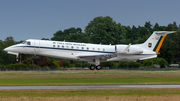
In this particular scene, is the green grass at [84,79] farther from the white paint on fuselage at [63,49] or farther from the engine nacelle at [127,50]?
the engine nacelle at [127,50]

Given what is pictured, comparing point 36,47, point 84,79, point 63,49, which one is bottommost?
point 84,79

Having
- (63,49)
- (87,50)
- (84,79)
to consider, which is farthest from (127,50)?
(84,79)

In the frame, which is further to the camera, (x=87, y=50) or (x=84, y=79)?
(x=87, y=50)

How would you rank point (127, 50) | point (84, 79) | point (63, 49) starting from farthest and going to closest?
1. point (127, 50)
2. point (63, 49)
3. point (84, 79)

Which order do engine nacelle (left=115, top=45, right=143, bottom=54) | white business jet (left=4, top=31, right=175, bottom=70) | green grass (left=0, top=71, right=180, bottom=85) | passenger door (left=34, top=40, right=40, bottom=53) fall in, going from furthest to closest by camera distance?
1. engine nacelle (left=115, top=45, right=143, bottom=54)
2. white business jet (left=4, top=31, right=175, bottom=70)
3. passenger door (left=34, top=40, right=40, bottom=53)
4. green grass (left=0, top=71, right=180, bottom=85)

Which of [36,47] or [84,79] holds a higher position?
[36,47]

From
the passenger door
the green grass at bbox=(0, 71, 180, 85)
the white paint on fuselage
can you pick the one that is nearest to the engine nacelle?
the white paint on fuselage

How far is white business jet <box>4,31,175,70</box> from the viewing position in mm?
34875

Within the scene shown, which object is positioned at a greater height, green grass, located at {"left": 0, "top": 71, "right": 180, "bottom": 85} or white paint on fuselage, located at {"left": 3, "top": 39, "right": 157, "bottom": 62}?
white paint on fuselage, located at {"left": 3, "top": 39, "right": 157, "bottom": 62}

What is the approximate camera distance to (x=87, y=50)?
37.1 metres

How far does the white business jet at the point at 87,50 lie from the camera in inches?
1373

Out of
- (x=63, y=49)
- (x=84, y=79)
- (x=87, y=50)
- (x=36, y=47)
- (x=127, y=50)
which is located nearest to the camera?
(x=84, y=79)

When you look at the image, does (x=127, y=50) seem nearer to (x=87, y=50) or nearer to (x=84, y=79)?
(x=87, y=50)

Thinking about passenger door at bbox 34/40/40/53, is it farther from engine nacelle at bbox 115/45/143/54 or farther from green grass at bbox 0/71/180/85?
engine nacelle at bbox 115/45/143/54
